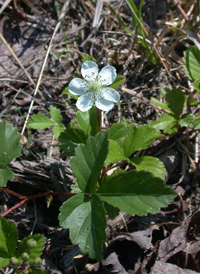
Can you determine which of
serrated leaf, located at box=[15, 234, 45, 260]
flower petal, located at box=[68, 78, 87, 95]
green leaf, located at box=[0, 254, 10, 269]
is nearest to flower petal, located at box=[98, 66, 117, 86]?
flower petal, located at box=[68, 78, 87, 95]

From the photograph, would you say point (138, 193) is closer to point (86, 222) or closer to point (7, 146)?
point (86, 222)

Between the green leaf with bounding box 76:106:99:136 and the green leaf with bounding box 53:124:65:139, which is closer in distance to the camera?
the green leaf with bounding box 76:106:99:136

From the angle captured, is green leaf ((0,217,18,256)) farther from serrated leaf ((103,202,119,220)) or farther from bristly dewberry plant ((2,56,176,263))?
serrated leaf ((103,202,119,220))

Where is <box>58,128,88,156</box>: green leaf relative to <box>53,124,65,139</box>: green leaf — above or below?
above

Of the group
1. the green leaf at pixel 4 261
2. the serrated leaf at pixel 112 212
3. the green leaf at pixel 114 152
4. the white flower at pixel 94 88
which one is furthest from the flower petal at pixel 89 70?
the green leaf at pixel 4 261

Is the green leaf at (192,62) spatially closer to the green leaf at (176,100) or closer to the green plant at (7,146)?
the green leaf at (176,100)

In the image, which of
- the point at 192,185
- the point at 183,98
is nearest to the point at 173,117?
the point at 183,98

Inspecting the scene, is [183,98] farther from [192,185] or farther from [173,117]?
[192,185]
